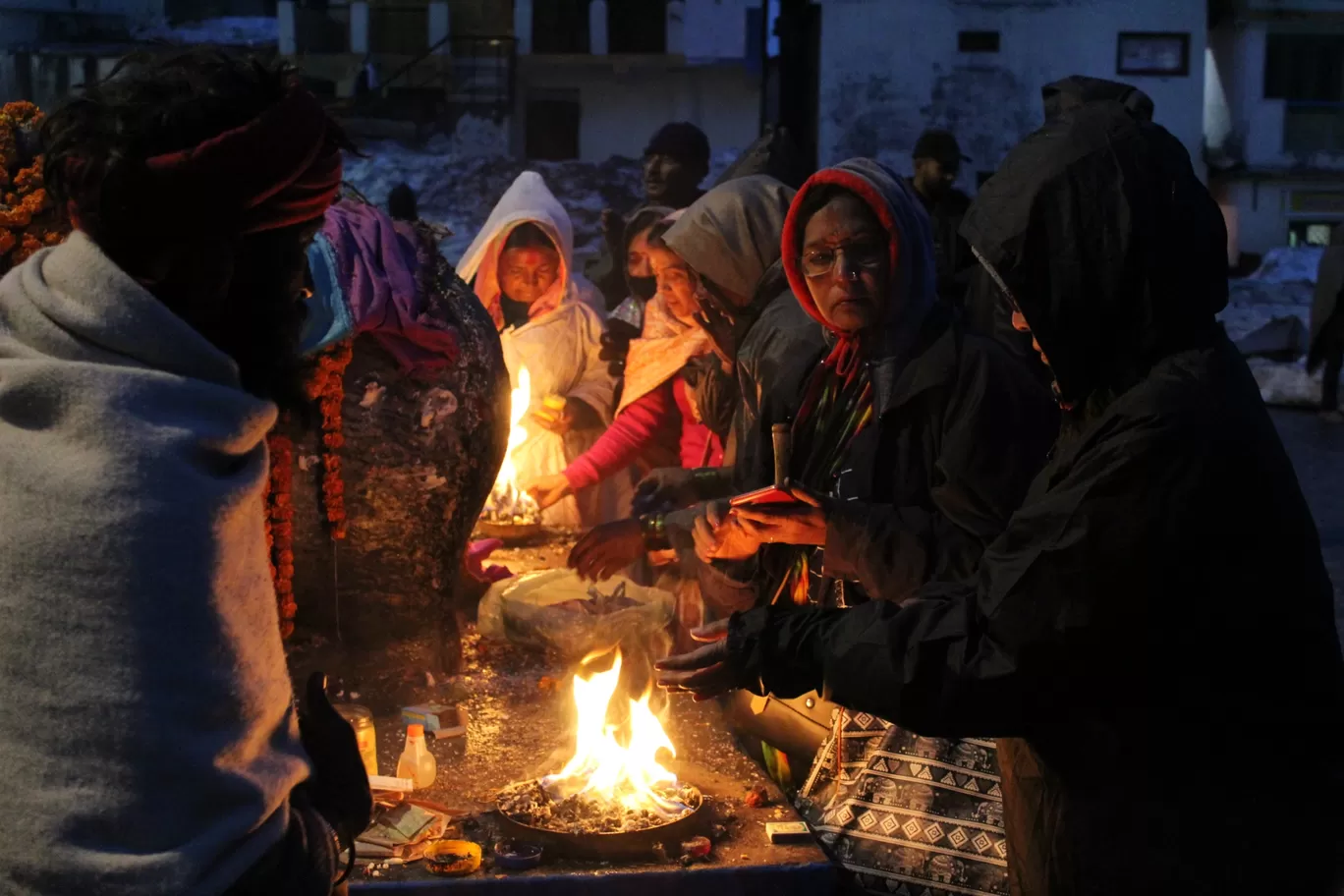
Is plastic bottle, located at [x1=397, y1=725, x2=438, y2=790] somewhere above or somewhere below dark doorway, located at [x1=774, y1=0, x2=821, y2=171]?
below

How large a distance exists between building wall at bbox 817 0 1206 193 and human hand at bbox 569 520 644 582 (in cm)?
1948

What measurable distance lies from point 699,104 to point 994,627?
31468 millimetres

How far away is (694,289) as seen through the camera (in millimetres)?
5426

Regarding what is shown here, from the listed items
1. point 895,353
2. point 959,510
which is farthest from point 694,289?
point 959,510

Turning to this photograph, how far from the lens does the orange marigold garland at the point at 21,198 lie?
11.7 feet

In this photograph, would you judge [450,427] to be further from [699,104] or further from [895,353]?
[699,104]

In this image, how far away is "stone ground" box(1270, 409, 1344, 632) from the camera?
344 inches

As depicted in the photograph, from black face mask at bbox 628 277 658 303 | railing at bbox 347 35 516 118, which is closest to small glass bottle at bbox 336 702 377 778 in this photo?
black face mask at bbox 628 277 658 303

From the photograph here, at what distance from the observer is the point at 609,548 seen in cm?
413

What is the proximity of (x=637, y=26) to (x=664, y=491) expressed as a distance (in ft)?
103

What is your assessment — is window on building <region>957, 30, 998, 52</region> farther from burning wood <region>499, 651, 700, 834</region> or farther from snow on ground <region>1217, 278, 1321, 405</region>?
burning wood <region>499, 651, 700, 834</region>

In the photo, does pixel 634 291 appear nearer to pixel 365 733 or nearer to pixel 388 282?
pixel 388 282

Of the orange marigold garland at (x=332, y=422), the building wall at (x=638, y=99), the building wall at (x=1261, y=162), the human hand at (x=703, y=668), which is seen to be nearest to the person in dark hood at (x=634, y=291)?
the orange marigold garland at (x=332, y=422)

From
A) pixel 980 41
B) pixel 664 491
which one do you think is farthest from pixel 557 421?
pixel 980 41
